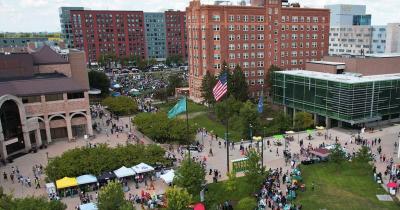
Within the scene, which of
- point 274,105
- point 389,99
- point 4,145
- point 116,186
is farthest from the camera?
point 274,105

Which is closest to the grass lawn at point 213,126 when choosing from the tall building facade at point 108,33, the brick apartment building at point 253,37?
the brick apartment building at point 253,37

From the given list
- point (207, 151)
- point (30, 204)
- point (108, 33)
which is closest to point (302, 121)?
point (207, 151)

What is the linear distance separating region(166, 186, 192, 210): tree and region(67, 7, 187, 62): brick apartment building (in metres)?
148

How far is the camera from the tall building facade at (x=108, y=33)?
165m

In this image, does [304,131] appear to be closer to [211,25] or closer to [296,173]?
[296,173]

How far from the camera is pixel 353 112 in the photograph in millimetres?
61531

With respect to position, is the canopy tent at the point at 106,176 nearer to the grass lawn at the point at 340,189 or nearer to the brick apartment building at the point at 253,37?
the grass lawn at the point at 340,189

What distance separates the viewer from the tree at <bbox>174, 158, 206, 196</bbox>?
37.1 m

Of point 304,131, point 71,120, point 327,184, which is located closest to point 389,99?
point 304,131

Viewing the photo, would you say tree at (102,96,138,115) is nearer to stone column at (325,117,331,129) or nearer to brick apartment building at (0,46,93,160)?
brick apartment building at (0,46,93,160)

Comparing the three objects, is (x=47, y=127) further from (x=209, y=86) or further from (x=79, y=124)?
(x=209, y=86)

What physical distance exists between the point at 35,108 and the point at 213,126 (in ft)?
104

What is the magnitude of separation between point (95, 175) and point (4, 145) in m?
20.0

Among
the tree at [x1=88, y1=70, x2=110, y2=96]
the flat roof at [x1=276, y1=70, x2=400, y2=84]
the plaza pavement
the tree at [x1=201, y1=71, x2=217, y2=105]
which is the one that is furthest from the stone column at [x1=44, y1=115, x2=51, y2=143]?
the flat roof at [x1=276, y1=70, x2=400, y2=84]
